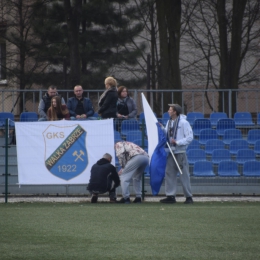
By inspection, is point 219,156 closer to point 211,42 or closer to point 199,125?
point 199,125

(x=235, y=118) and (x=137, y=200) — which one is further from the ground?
(x=235, y=118)

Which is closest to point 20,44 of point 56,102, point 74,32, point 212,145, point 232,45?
point 74,32

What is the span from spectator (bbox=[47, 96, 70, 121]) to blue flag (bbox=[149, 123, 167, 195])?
7.37 ft

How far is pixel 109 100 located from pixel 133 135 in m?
1.19

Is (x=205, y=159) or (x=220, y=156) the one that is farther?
(x=220, y=156)

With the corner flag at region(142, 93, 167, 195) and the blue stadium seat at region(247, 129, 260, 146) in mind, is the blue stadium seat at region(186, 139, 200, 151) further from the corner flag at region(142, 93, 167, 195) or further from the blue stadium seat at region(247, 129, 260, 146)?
the corner flag at region(142, 93, 167, 195)

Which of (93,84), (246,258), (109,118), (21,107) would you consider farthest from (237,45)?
Answer: (246,258)

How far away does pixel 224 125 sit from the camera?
17.8 meters

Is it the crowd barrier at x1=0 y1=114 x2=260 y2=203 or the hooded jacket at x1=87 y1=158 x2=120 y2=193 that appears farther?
the crowd barrier at x1=0 y1=114 x2=260 y2=203

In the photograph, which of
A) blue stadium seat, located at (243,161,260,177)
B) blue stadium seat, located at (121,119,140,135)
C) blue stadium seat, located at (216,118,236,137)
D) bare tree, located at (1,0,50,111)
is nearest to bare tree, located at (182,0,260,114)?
bare tree, located at (1,0,50,111)

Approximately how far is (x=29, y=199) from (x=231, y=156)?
4766mm

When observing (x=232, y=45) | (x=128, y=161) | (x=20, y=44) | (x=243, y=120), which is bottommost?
(x=128, y=161)

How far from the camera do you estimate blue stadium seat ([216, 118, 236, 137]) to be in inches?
699

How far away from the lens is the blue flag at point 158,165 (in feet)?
49.0
